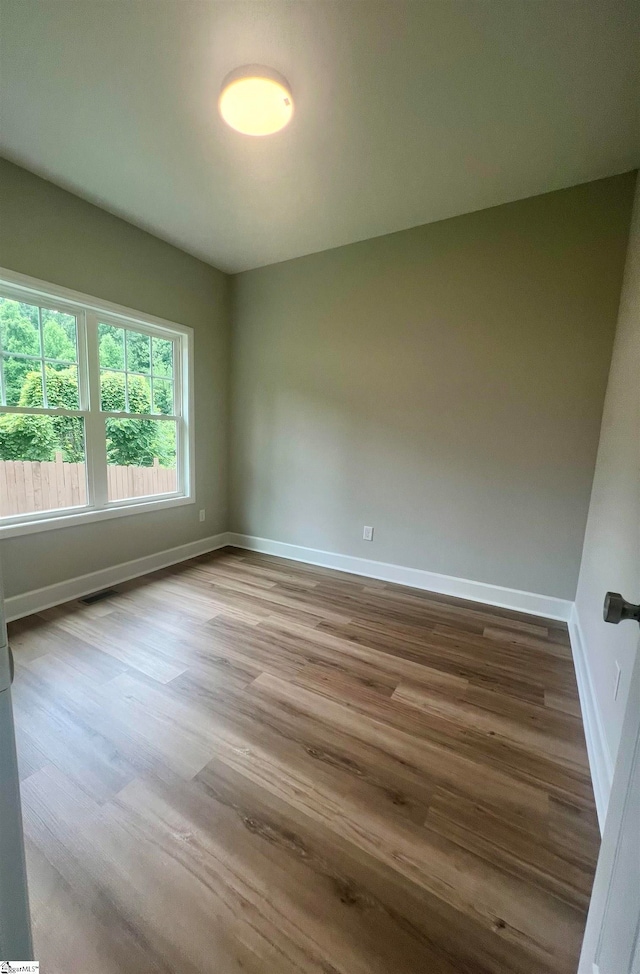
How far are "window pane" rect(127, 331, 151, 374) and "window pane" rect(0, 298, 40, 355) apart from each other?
664mm

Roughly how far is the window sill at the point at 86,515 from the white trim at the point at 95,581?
1.36 ft

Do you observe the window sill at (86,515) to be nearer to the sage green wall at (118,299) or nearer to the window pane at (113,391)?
the sage green wall at (118,299)

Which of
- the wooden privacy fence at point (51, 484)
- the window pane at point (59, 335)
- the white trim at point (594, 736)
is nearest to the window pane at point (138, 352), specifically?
the window pane at point (59, 335)

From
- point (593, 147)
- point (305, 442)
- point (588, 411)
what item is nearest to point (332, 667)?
point (305, 442)

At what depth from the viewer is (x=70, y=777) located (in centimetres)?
133

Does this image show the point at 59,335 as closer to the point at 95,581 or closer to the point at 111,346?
the point at 111,346

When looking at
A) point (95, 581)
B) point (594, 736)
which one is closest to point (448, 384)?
point (594, 736)

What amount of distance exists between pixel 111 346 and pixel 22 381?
73 cm

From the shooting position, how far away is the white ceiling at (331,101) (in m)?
1.41

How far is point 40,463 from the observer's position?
2566mm

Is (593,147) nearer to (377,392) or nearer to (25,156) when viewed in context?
(377,392)

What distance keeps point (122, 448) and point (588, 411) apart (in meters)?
3.49

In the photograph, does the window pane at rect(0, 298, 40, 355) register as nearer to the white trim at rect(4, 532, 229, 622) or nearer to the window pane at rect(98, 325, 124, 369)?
the window pane at rect(98, 325, 124, 369)

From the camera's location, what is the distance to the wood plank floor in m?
0.92
